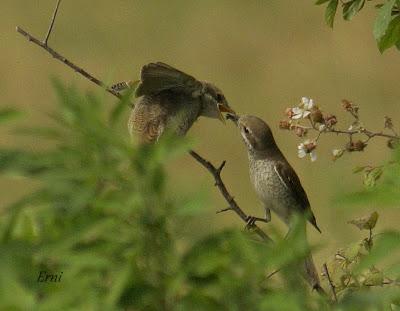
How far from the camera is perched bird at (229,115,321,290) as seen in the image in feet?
18.0

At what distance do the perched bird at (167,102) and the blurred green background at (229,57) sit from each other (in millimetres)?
5408

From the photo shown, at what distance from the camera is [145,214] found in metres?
1.84

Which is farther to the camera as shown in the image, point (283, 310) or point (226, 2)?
point (226, 2)

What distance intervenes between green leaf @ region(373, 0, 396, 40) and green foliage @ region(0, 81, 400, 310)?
1757 mm

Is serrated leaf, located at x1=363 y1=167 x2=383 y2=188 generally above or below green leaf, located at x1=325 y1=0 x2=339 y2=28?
below

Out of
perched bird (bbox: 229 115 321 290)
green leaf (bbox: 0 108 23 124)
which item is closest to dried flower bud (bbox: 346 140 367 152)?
perched bird (bbox: 229 115 321 290)

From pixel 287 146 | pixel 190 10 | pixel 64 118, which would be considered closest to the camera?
Result: pixel 64 118

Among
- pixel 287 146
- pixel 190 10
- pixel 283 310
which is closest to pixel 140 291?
pixel 283 310

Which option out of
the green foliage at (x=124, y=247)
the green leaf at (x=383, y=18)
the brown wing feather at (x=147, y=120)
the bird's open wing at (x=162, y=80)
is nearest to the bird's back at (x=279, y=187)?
the bird's open wing at (x=162, y=80)

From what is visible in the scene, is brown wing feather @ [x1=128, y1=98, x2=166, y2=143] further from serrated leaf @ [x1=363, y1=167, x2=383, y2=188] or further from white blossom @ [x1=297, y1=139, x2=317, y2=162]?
serrated leaf @ [x1=363, y1=167, x2=383, y2=188]

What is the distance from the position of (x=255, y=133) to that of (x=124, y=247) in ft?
12.6

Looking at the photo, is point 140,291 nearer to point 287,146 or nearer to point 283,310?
point 283,310

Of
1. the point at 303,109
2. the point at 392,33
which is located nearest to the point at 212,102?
the point at 303,109

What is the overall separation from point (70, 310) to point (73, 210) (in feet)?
0.48
